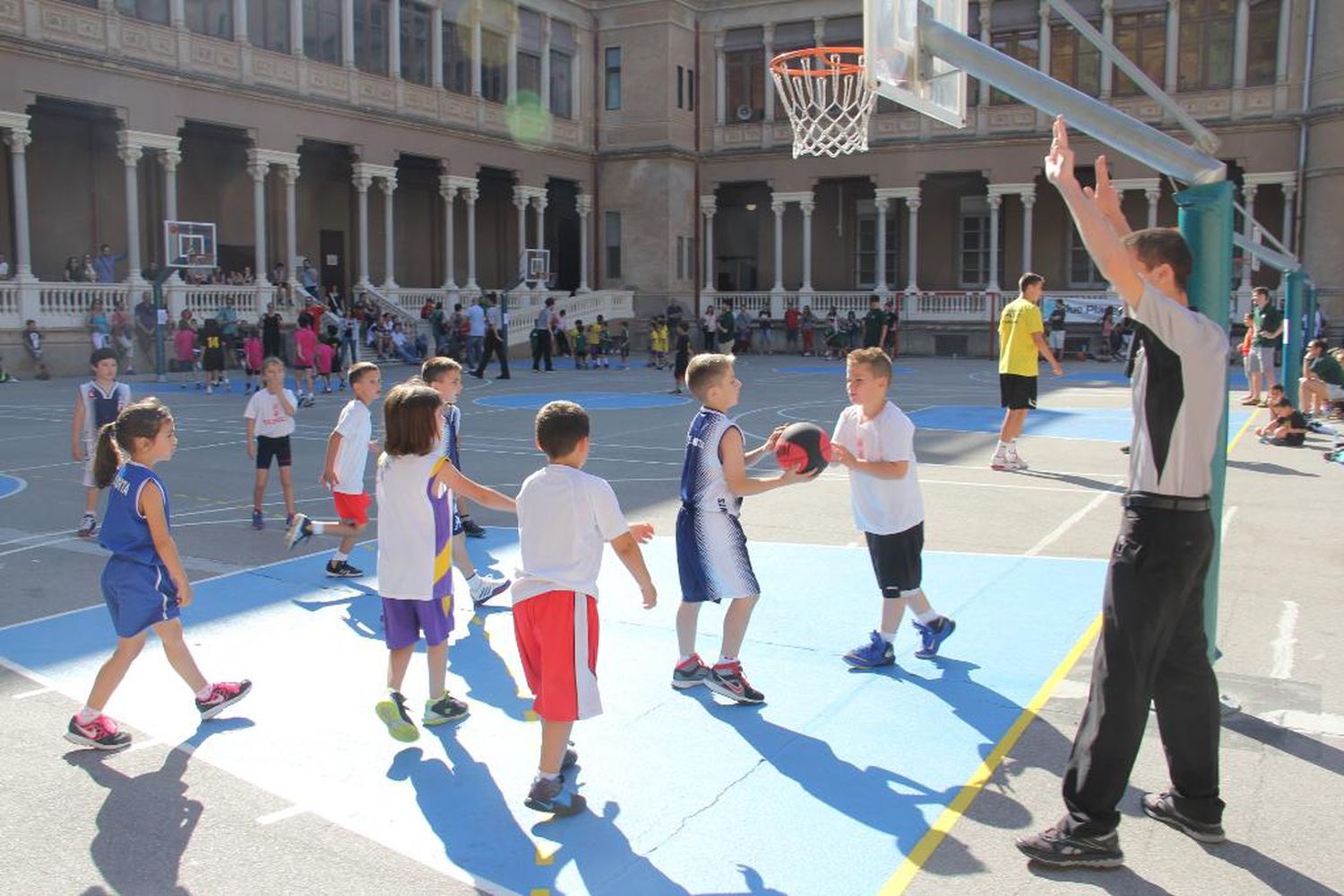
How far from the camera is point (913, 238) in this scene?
138 ft

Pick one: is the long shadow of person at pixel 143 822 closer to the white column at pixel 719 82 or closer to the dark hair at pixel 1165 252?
the dark hair at pixel 1165 252

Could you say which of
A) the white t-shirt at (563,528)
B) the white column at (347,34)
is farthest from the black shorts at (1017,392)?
the white column at (347,34)

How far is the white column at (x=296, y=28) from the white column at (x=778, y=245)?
679 inches

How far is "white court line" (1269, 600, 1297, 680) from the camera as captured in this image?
651 centimetres

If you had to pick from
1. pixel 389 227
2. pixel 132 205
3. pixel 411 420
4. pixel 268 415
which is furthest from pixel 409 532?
pixel 389 227

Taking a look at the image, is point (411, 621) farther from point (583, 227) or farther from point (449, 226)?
point (583, 227)

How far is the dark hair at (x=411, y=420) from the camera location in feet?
18.9

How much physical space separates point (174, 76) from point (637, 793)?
29.9 metres

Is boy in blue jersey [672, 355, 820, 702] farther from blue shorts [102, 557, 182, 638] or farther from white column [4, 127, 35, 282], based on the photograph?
white column [4, 127, 35, 282]

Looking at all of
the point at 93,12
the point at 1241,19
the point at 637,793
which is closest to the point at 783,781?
the point at 637,793

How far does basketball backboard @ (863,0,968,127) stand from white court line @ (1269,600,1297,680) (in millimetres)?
3456

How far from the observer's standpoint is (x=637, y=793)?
16.8ft

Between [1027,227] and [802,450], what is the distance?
3669 cm

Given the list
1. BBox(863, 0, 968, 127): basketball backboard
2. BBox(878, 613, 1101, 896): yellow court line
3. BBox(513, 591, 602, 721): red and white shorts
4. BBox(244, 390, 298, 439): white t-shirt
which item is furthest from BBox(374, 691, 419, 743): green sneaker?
BBox(244, 390, 298, 439): white t-shirt
